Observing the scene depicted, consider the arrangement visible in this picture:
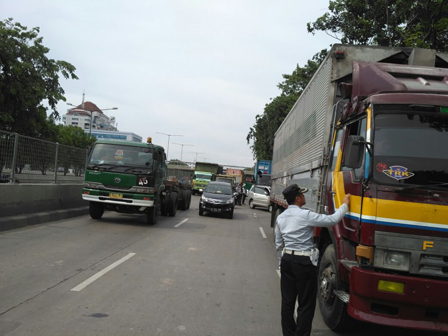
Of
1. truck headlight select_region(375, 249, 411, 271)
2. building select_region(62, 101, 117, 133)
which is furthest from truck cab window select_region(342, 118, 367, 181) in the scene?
building select_region(62, 101, 117, 133)

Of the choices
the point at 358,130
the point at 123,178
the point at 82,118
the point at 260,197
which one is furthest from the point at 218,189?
the point at 82,118

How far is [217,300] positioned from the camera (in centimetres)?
566

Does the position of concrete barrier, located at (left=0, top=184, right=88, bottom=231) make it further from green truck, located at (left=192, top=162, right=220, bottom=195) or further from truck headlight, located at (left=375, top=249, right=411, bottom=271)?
green truck, located at (left=192, top=162, right=220, bottom=195)

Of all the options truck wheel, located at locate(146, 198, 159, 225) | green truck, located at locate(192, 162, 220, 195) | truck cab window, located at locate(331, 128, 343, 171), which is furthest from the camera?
green truck, located at locate(192, 162, 220, 195)

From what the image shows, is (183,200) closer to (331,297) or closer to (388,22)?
(388,22)

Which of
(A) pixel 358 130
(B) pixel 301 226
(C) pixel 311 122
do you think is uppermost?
(C) pixel 311 122

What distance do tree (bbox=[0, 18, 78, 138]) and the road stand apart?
15.0m

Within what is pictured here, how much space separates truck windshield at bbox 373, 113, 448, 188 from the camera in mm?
4137

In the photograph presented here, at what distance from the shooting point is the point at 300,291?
3939mm

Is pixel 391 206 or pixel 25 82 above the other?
pixel 25 82

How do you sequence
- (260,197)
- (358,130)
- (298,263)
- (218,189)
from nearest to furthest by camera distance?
(298,263) < (358,130) < (218,189) < (260,197)

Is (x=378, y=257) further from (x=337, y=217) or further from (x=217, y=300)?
(x=217, y=300)

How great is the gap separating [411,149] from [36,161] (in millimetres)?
10289

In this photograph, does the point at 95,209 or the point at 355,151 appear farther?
the point at 95,209
